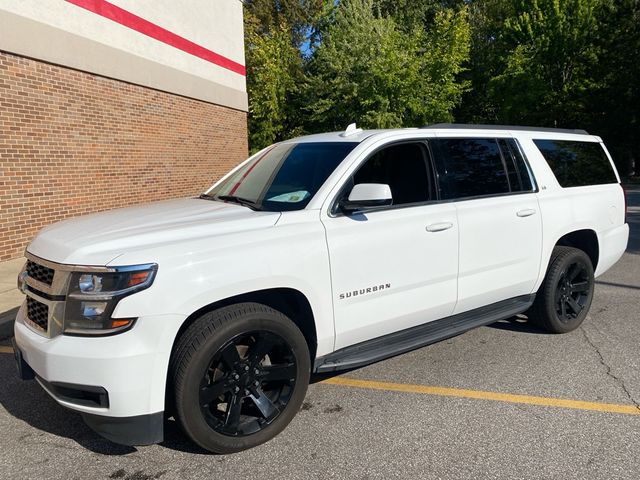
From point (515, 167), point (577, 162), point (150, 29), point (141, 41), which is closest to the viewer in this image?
point (515, 167)

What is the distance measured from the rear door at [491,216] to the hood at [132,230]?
1.51 metres

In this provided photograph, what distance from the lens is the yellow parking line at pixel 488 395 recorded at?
3.23 metres

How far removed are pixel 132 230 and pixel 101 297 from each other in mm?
484

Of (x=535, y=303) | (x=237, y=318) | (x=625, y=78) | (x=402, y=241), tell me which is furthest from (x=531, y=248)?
(x=625, y=78)

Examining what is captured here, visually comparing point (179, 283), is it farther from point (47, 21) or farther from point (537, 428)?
point (47, 21)

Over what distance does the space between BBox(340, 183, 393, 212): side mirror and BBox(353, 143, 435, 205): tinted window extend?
0.43 meters

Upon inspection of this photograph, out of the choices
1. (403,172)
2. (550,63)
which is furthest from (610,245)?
(550,63)

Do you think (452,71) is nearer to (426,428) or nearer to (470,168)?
(470,168)

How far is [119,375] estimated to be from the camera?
2.38m

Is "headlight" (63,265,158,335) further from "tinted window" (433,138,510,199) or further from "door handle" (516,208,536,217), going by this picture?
"door handle" (516,208,536,217)

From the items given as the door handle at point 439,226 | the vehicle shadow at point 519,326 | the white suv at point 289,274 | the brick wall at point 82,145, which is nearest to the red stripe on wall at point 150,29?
the brick wall at point 82,145

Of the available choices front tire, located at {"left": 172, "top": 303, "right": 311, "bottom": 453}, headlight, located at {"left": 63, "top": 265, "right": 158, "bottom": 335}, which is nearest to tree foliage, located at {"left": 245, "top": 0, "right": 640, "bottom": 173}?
front tire, located at {"left": 172, "top": 303, "right": 311, "bottom": 453}

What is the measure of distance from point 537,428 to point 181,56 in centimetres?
1166

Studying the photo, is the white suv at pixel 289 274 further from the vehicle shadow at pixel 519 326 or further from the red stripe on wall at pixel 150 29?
the red stripe on wall at pixel 150 29
